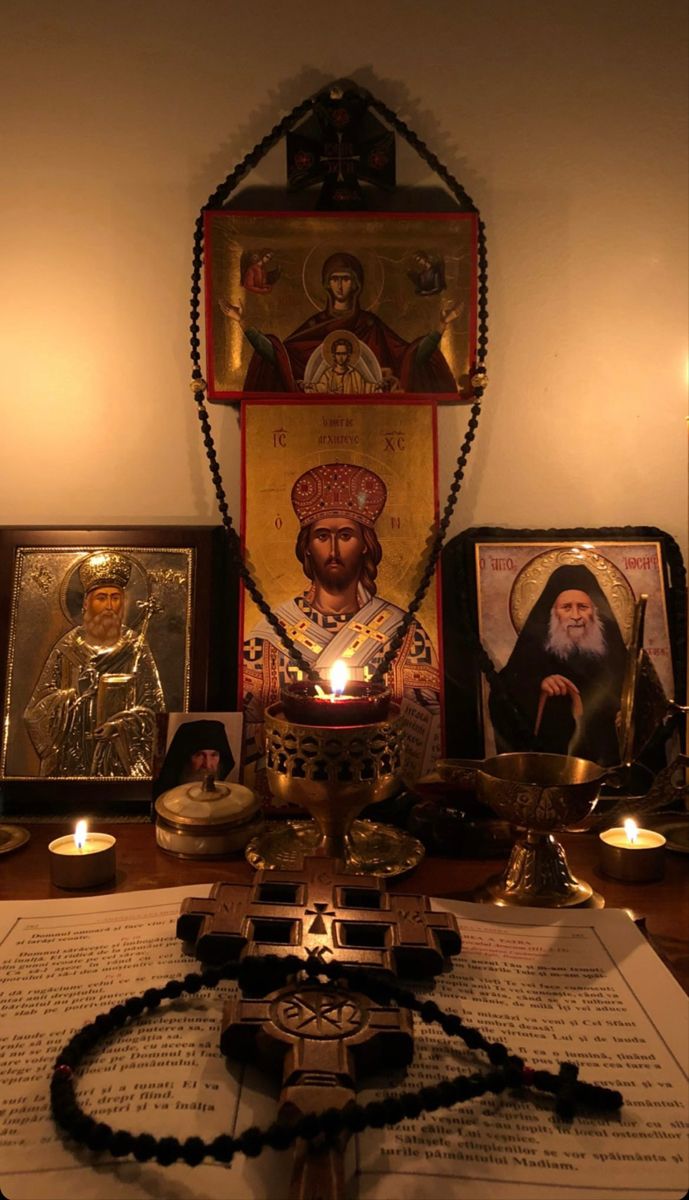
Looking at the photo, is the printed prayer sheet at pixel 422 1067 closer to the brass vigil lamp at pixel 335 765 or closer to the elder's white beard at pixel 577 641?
the brass vigil lamp at pixel 335 765

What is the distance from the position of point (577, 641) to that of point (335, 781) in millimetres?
516

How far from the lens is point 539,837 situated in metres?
1.06

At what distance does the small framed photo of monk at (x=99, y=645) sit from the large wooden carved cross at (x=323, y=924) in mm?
451

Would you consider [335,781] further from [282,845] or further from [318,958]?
[318,958]

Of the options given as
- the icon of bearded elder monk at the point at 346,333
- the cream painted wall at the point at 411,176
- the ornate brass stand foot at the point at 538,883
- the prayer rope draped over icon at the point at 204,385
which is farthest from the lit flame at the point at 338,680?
the icon of bearded elder monk at the point at 346,333

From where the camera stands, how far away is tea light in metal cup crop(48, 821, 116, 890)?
1075 mm

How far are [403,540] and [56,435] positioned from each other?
612 millimetres

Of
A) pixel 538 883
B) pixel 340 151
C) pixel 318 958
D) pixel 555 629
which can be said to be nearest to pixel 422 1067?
pixel 318 958

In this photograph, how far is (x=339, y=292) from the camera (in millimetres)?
1425

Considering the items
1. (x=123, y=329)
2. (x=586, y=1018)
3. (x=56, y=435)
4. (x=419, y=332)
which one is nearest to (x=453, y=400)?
(x=419, y=332)

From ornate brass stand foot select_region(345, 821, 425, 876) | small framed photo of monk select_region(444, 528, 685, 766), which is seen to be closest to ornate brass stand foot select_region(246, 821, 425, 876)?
ornate brass stand foot select_region(345, 821, 425, 876)

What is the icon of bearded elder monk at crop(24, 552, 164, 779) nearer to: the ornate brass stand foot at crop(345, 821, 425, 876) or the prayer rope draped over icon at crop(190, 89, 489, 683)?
the prayer rope draped over icon at crop(190, 89, 489, 683)

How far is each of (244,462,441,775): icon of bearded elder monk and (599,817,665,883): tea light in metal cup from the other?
32 cm

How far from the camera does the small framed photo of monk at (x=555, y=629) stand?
1371mm
